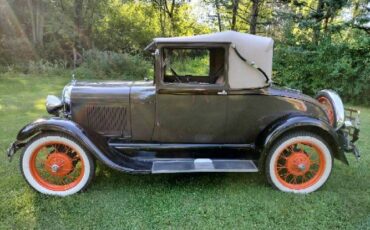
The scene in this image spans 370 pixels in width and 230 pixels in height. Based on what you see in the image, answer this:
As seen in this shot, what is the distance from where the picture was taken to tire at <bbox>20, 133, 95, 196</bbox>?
3.44 meters

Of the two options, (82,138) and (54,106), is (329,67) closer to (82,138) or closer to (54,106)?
(54,106)

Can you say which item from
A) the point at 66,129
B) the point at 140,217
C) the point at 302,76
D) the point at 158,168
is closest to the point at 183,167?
the point at 158,168

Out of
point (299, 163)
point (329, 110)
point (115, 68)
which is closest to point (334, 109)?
point (329, 110)

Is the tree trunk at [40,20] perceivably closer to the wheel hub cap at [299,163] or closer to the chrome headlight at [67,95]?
the chrome headlight at [67,95]

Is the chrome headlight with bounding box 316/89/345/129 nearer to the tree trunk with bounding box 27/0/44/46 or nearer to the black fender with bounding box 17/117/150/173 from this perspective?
the black fender with bounding box 17/117/150/173

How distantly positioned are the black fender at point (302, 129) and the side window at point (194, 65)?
757 millimetres

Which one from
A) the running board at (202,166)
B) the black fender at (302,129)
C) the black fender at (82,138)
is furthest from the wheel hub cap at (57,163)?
the black fender at (302,129)

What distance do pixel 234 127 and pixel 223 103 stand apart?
329 mm

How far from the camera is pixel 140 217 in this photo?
308cm

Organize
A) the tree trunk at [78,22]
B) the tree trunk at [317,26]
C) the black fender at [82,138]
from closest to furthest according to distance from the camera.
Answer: the black fender at [82,138] < the tree trunk at [317,26] < the tree trunk at [78,22]

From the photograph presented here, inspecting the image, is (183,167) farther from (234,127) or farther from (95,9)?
(95,9)

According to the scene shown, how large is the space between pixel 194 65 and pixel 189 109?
0.67 m

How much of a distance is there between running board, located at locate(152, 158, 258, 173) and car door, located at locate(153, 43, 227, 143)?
0.26 meters

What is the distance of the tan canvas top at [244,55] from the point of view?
138 inches
